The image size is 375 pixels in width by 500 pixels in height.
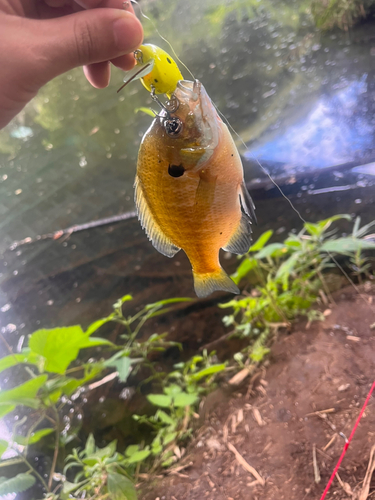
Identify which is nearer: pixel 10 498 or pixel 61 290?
pixel 10 498

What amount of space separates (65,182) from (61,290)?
6.37 ft

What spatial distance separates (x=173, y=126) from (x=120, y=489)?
133cm

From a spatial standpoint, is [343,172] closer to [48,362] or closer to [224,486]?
[224,486]

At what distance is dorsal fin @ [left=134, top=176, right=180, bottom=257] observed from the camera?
31.2 inches

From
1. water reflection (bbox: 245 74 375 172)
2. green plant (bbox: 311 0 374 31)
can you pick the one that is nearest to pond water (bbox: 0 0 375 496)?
water reflection (bbox: 245 74 375 172)

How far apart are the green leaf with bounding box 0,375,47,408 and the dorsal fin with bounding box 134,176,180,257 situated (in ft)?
3.11

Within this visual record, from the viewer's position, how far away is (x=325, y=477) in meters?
1.18

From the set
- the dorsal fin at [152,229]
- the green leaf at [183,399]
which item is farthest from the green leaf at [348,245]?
the dorsal fin at [152,229]

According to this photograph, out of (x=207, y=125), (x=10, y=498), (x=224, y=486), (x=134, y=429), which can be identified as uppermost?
(x=207, y=125)

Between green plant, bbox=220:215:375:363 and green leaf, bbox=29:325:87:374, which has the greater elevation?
green leaf, bbox=29:325:87:374

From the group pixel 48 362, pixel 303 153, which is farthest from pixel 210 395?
pixel 303 153

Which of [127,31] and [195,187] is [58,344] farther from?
[127,31]

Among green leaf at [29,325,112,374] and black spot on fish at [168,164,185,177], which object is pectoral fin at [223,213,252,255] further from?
green leaf at [29,325,112,374]

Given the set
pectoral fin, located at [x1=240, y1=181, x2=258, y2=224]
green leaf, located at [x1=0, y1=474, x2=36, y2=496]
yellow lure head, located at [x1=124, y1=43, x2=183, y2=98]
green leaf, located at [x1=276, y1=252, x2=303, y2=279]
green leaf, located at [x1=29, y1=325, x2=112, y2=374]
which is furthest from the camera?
green leaf, located at [x1=276, y1=252, x2=303, y2=279]
